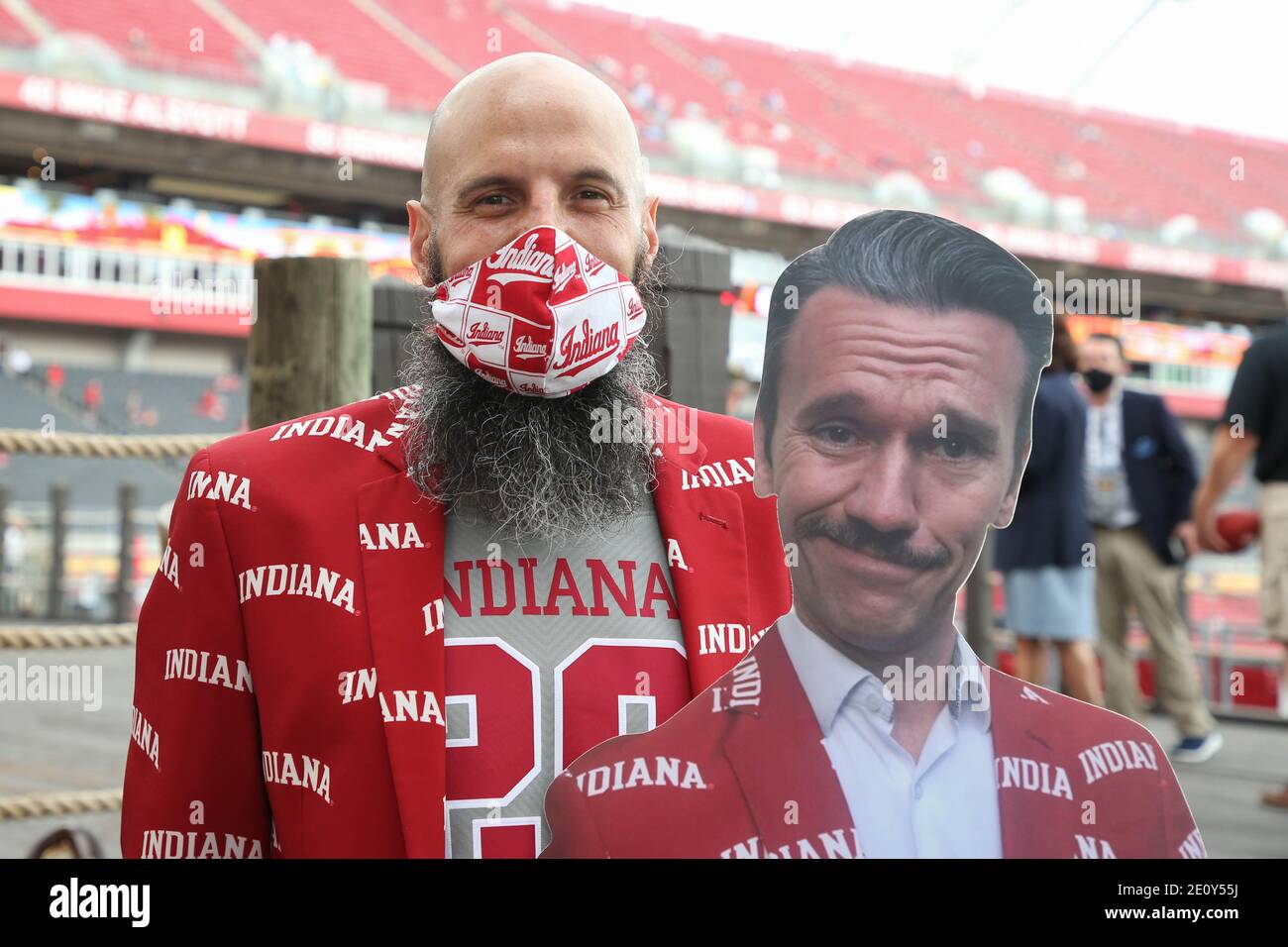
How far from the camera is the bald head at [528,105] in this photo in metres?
1.04

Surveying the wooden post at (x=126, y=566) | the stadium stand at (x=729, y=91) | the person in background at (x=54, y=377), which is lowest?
the wooden post at (x=126, y=566)

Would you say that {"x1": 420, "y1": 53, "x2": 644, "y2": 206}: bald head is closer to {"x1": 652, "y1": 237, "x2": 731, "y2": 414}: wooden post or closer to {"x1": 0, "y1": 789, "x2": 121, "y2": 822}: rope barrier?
{"x1": 652, "y1": 237, "x2": 731, "y2": 414}: wooden post

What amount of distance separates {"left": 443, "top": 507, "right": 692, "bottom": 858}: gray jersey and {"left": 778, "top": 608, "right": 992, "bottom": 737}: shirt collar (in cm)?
17

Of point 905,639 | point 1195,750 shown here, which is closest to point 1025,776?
point 905,639

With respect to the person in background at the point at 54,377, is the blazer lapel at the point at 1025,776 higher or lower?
lower

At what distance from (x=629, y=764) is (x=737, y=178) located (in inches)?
721

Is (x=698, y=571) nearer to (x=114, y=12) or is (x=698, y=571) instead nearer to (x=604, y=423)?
(x=604, y=423)

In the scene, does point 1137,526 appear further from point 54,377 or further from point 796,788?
point 54,377

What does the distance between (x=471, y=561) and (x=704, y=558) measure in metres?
0.19

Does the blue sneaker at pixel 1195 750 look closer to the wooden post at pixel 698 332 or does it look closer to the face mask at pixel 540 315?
the wooden post at pixel 698 332

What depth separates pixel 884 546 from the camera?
35.6 inches

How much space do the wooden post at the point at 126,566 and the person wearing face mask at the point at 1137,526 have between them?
8905 mm

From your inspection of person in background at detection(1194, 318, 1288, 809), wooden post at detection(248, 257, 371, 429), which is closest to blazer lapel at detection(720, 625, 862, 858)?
wooden post at detection(248, 257, 371, 429)

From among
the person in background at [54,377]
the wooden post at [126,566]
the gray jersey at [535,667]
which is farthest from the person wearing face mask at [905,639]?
the person in background at [54,377]
